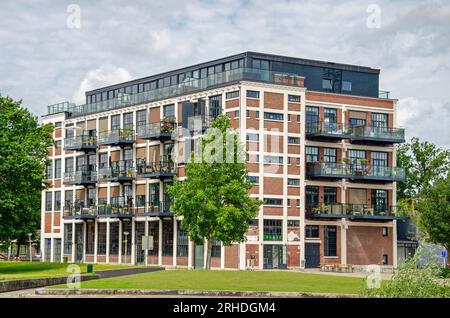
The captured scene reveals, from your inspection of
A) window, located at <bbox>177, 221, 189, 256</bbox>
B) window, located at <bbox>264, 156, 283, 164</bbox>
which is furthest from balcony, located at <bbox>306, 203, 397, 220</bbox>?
window, located at <bbox>177, 221, 189, 256</bbox>

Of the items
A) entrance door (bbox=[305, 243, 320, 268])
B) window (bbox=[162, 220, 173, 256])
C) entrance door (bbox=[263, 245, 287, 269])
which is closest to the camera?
entrance door (bbox=[263, 245, 287, 269])

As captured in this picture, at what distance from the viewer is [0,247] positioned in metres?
79.8

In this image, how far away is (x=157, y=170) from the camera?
265 feet

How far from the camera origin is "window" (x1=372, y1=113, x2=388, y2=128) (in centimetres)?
8238

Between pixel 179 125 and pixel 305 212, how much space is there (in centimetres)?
1415

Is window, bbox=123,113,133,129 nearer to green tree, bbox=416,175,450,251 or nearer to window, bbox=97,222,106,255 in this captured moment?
window, bbox=97,222,106,255

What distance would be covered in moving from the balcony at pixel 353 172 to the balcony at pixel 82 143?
81.1 ft

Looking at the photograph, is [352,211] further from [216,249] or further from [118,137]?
[118,137]

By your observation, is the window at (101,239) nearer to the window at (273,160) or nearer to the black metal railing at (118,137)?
the black metal railing at (118,137)

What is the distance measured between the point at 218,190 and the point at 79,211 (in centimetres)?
3413

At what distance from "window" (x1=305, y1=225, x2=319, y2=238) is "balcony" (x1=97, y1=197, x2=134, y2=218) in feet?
57.6

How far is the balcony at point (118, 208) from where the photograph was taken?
3334 inches
